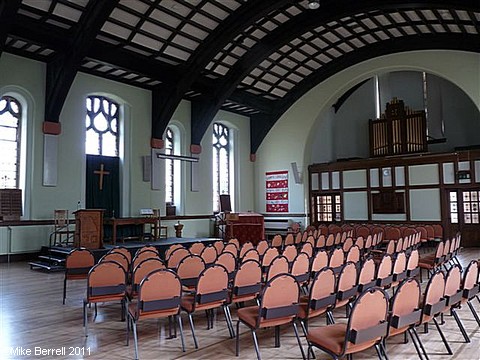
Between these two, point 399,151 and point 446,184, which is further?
point 399,151

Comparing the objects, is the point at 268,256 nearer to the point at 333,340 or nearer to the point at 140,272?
the point at 140,272

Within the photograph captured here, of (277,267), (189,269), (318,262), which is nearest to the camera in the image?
(277,267)

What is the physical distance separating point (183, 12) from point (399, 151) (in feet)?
31.4

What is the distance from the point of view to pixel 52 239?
11141 millimetres

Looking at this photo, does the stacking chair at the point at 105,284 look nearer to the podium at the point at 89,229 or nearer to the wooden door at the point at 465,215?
the podium at the point at 89,229

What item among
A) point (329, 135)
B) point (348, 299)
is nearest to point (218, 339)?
point (348, 299)

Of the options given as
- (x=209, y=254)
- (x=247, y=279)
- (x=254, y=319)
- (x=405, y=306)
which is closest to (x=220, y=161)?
(x=209, y=254)

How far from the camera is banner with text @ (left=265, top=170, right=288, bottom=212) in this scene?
17375 mm

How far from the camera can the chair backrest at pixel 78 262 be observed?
5.92m

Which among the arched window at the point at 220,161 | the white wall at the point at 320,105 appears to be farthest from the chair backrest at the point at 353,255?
the arched window at the point at 220,161

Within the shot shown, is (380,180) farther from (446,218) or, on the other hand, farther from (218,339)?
(218,339)

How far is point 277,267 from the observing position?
4.91 metres

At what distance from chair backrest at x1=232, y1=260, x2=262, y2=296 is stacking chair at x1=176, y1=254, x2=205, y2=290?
64 centimetres

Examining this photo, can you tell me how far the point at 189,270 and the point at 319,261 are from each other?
1847mm
